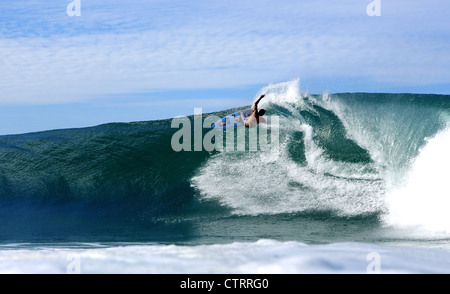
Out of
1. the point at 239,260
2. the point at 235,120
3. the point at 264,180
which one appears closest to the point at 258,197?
the point at 264,180

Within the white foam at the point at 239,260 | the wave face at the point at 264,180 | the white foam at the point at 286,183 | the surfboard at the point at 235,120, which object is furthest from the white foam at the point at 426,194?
the surfboard at the point at 235,120

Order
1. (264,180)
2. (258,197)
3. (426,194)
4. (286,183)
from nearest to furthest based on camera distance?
1. (426,194)
2. (258,197)
3. (286,183)
4. (264,180)

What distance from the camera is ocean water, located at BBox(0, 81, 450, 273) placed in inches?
159

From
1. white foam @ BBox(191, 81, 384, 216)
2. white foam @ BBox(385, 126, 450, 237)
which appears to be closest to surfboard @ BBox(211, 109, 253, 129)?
white foam @ BBox(191, 81, 384, 216)

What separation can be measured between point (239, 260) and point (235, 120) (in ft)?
25.4

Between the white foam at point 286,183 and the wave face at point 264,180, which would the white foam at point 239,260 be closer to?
the wave face at point 264,180

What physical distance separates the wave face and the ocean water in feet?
0.10

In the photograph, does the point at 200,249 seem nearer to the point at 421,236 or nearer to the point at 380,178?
the point at 421,236

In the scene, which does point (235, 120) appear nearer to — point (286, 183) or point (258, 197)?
point (286, 183)

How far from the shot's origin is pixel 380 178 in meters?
8.60

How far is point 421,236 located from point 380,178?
2.22 meters

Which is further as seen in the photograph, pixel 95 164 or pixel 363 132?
pixel 95 164

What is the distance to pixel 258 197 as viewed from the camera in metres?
8.48
